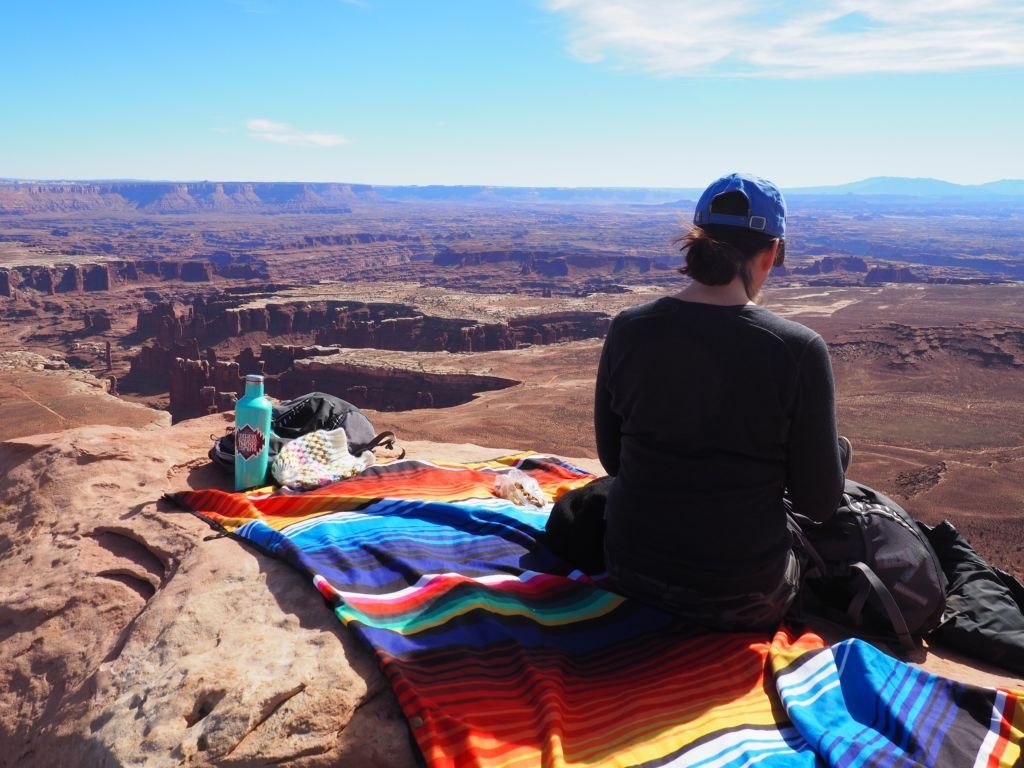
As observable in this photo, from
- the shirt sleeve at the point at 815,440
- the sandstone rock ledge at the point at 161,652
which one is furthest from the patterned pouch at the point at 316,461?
the shirt sleeve at the point at 815,440

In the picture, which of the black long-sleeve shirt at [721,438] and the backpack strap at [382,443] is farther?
the backpack strap at [382,443]

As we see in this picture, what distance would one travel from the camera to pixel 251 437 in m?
4.59

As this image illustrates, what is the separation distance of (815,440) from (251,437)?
10.9 ft

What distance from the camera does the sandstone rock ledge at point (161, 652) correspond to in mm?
2285

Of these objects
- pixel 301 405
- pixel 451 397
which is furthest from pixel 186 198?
pixel 301 405

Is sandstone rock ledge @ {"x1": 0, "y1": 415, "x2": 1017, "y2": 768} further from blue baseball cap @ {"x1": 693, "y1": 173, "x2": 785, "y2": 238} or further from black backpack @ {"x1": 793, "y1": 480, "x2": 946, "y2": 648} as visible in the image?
blue baseball cap @ {"x1": 693, "y1": 173, "x2": 785, "y2": 238}

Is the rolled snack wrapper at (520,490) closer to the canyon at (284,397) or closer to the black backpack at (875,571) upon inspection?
the canyon at (284,397)

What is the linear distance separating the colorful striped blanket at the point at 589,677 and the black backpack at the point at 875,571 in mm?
424

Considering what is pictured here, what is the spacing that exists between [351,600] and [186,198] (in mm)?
218767

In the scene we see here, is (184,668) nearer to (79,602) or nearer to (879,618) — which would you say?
(79,602)

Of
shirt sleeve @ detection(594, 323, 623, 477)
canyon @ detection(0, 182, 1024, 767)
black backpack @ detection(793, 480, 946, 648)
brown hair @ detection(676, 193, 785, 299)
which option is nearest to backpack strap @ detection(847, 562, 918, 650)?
black backpack @ detection(793, 480, 946, 648)

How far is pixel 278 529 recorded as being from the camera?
3.72 meters

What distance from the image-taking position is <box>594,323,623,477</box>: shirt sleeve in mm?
3074

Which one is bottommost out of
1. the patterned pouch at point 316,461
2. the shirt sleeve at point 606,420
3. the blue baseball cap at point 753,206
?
the patterned pouch at point 316,461
